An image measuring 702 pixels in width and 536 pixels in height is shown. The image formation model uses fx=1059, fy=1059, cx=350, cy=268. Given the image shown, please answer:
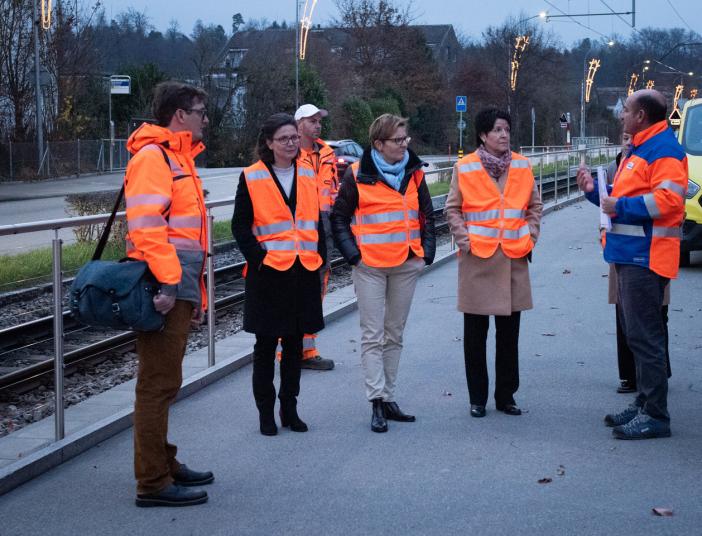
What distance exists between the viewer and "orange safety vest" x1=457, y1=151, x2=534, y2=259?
6.76m

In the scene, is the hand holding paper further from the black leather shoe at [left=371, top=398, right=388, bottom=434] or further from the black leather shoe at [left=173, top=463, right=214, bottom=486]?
the black leather shoe at [left=173, top=463, right=214, bottom=486]

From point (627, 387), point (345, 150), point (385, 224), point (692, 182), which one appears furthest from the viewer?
point (345, 150)

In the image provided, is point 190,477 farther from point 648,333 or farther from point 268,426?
point 648,333

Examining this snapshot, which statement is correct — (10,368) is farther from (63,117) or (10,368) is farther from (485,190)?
(63,117)

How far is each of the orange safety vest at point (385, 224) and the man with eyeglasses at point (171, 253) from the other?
164 centimetres

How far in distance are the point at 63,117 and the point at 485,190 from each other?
36968 millimetres

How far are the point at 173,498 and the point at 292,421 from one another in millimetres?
1535

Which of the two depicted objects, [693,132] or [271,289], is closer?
[271,289]

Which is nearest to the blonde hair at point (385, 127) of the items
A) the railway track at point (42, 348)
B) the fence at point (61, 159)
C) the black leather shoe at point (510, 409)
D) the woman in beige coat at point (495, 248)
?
the woman in beige coat at point (495, 248)

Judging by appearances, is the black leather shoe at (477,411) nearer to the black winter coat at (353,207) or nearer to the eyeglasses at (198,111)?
the black winter coat at (353,207)

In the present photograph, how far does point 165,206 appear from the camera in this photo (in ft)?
16.0

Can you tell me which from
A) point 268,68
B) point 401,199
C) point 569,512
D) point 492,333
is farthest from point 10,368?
point 268,68

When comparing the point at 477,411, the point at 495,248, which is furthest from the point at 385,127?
the point at 477,411

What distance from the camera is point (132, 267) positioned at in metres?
4.85
